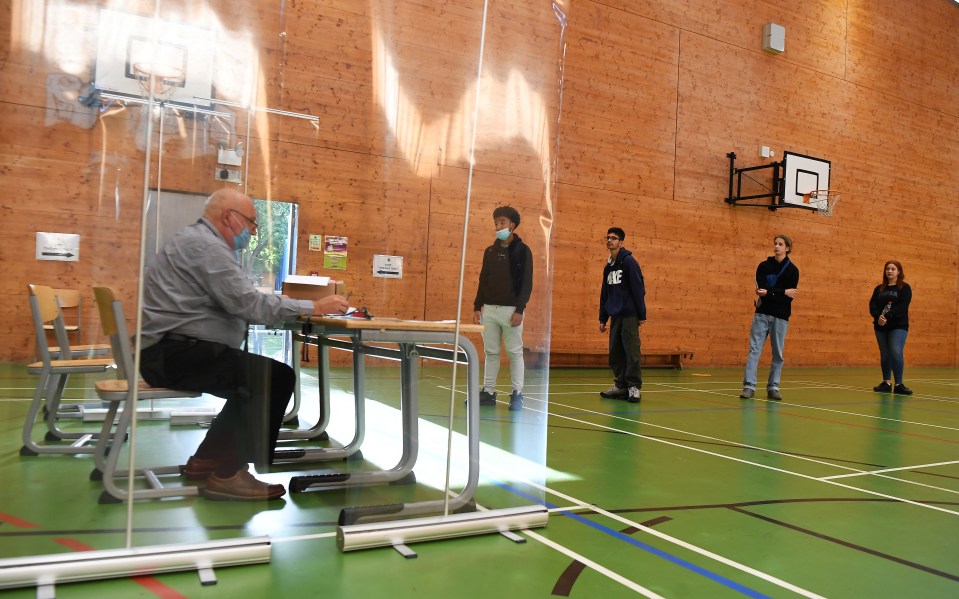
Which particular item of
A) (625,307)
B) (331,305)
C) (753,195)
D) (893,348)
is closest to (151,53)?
(331,305)

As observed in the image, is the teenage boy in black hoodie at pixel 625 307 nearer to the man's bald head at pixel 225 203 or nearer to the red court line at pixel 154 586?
the man's bald head at pixel 225 203

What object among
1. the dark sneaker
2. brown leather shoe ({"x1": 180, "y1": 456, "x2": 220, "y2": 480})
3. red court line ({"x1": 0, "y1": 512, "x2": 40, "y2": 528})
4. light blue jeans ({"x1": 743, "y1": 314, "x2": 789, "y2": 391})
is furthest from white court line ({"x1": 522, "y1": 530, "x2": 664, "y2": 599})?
light blue jeans ({"x1": 743, "y1": 314, "x2": 789, "y2": 391})

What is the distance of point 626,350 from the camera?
6648mm

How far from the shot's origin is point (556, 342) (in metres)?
10.3

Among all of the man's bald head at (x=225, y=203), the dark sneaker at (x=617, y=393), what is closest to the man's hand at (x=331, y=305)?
the man's bald head at (x=225, y=203)

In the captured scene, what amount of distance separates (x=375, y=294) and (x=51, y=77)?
1863 mm

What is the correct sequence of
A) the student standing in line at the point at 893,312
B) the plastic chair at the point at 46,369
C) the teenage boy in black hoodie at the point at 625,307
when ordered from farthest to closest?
the student standing in line at the point at 893,312
the teenage boy in black hoodie at the point at 625,307
the plastic chair at the point at 46,369

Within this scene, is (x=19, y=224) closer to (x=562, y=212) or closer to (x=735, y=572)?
(x=735, y=572)

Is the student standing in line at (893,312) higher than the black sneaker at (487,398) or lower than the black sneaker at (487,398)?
higher

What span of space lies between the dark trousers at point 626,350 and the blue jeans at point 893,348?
3732 millimetres

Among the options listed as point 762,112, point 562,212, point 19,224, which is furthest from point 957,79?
point 19,224

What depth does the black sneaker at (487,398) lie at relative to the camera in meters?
2.85

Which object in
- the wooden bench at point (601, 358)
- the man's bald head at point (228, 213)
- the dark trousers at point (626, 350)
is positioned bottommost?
the wooden bench at point (601, 358)

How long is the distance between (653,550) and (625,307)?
425 centimetres
